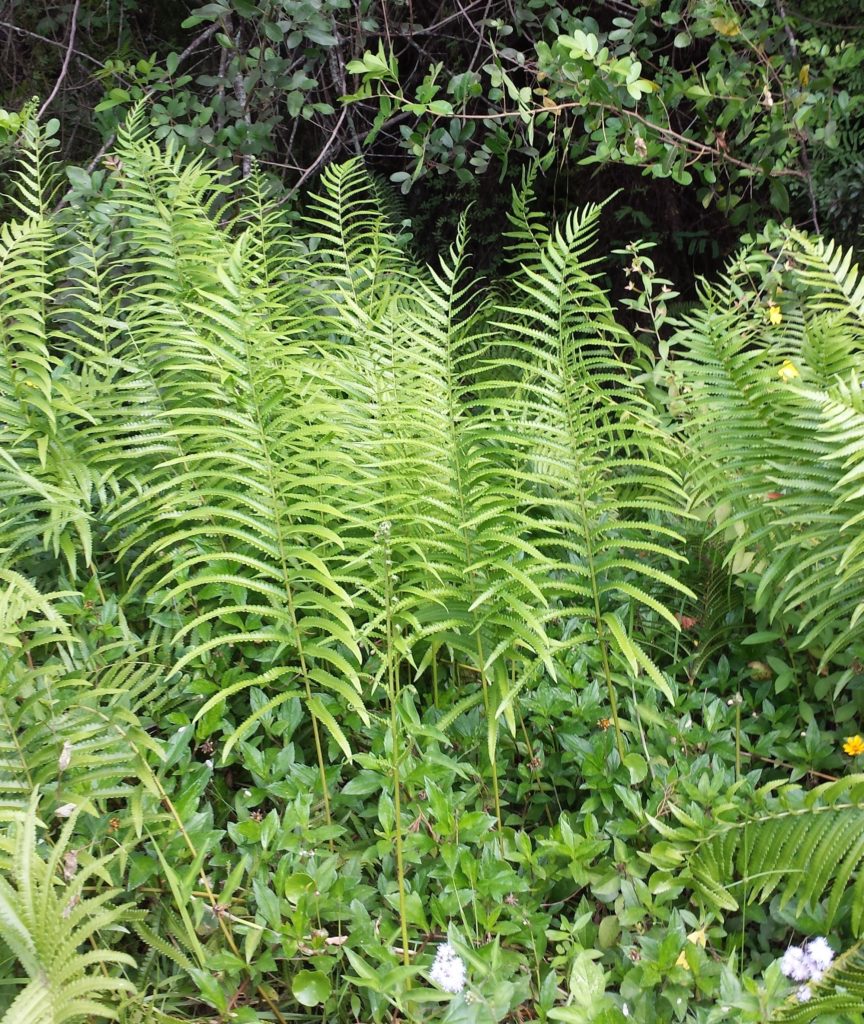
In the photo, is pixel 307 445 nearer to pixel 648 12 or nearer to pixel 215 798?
pixel 215 798

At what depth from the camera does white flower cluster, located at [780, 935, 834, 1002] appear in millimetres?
1383

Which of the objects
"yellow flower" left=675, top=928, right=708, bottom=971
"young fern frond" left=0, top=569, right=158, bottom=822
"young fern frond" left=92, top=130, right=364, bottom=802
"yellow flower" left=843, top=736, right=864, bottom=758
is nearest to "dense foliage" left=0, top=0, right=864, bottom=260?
"young fern frond" left=92, top=130, right=364, bottom=802

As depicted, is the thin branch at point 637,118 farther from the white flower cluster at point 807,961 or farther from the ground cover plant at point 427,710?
the white flower cluster at point 807,961

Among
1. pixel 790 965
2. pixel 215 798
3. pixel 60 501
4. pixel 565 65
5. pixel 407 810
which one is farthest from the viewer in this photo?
pixel 565 65

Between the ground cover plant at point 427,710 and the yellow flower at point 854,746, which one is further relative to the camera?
the yellow flower at point 854,746

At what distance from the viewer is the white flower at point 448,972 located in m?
1.34

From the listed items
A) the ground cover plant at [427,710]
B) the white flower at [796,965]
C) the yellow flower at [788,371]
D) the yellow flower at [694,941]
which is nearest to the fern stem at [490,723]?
the ground cover plant at [427,710]

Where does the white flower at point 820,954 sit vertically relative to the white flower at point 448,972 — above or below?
above

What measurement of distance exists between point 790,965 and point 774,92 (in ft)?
10.3

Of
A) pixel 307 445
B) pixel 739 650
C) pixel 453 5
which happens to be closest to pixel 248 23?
pixel 453 5

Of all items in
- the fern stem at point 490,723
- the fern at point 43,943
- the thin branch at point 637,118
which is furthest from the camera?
the thin branch at point 637,118

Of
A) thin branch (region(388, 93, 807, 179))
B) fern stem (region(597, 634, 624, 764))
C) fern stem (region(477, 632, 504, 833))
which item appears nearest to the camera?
fern stem (region(477, 632, 504, 833))

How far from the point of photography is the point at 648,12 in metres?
3.50

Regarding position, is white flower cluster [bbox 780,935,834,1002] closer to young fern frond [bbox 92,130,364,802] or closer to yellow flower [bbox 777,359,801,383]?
young fern frond [bbox 92,130,364,802]
